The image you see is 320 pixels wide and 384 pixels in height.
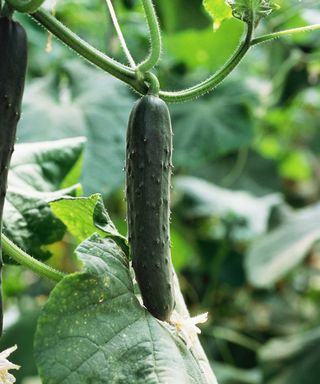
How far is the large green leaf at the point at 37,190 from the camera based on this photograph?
1178 mm

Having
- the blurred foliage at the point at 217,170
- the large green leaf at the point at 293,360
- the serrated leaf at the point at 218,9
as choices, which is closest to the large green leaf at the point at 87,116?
the blurred foliage at the point at 217,170

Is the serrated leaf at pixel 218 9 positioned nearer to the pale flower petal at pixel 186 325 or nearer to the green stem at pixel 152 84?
the green stem at pixel 152 84

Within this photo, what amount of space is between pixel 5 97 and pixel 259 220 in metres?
2.16

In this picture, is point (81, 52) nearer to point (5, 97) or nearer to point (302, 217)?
point (5, 97)

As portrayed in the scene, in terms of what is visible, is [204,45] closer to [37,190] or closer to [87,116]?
[87,116]

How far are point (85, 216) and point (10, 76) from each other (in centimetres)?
31

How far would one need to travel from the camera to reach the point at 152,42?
0.91 meters

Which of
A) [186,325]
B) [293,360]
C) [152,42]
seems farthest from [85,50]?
[293,360]

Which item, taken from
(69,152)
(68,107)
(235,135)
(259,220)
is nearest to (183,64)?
(235,135)

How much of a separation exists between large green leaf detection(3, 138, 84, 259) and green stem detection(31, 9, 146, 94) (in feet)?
0.82

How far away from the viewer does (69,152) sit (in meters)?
1.39

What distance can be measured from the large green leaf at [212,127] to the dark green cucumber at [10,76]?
2009 millimetres

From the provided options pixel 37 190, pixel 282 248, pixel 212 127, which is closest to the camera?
pixel 37 190

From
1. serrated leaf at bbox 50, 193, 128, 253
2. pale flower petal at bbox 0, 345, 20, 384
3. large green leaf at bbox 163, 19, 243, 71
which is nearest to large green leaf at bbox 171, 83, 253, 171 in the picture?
large green leaf at bbox 163, 19, 243, 71
